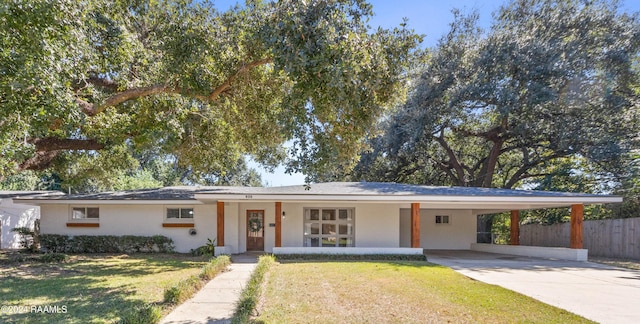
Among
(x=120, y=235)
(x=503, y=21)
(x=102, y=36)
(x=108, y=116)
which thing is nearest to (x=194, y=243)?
(x=120, y=235)

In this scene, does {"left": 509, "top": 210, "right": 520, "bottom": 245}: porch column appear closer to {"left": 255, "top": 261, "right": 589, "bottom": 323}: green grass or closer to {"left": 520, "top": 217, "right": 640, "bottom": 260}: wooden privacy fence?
{"left": 520, "top": 217, "right": 640, "bottom": 260}: wooden privacy fence

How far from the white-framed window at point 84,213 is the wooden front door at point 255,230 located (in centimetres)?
627

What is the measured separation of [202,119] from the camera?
1238cm

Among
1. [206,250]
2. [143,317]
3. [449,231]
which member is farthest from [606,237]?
[143,317]

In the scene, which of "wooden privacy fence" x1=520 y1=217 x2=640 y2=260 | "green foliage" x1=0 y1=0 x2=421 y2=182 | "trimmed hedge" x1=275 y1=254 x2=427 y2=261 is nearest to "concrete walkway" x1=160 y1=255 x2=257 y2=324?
"green foliage" x1=0 y1=0 x2=421 y2=182

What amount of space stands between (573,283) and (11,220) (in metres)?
23.5

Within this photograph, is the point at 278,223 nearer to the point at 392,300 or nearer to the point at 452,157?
the point at 392,300

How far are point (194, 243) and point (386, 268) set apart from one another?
27.5 feet

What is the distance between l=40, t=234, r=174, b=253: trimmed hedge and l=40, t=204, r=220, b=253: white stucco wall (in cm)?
40

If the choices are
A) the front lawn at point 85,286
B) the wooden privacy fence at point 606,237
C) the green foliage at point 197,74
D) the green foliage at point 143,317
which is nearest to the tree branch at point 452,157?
the wooden privacy fence at point 606,237

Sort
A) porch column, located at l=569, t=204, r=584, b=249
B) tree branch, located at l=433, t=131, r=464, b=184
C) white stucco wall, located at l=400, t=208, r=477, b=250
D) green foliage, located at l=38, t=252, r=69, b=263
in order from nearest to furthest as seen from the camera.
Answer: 1. green foliage, located at l=38, t=252, r=69, b=263
2. porch column, located at l=569, t=204, r=584, b=249
3. white stucco wall, located at l=400, t=208, r=477, b=250
4. tree branch, located at l=433, t=131, r=464, b=184

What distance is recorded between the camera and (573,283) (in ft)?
27.6

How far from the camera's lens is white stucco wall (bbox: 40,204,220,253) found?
1488cm

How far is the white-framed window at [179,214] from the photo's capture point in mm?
15031
